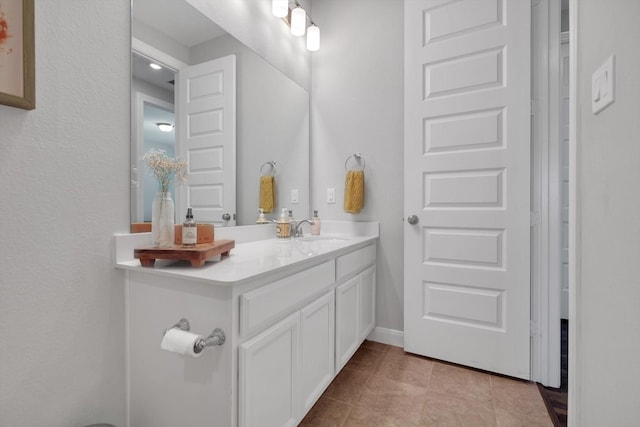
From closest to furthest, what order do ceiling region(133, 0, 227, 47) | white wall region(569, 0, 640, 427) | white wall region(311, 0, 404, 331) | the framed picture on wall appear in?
white wall region(569, 0, 640, 427)
the framed picture on wall
ceiling region(133, 0, 227, 47)
white wall region(311, 0, 404, 331)

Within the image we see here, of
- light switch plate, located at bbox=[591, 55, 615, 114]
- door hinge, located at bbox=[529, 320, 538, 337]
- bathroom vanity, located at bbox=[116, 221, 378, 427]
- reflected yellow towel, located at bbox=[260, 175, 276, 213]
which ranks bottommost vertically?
door hinge, located at bbox=[529, 320, 538, 337]

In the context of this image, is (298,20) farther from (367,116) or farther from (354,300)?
(354,300)

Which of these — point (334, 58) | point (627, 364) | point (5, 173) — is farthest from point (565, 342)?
point (5, 173)

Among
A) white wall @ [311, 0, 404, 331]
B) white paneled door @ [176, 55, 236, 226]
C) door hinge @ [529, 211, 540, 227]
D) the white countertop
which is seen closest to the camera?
the white countertop

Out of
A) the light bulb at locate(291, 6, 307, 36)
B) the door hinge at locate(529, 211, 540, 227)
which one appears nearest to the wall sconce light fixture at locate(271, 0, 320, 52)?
the light bulb at locate(291, 6, 307, 36)

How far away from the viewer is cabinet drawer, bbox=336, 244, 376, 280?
1.63 m

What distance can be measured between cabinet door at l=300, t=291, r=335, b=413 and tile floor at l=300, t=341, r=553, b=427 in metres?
0.19

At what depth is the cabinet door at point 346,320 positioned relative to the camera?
160cm

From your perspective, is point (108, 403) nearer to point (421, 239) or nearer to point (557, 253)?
point (421, 239)

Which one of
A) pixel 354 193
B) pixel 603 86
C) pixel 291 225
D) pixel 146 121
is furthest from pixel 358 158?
pixel 603 86

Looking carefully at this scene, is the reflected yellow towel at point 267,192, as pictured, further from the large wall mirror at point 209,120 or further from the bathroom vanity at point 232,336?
the bathroom vanity at point 232,336

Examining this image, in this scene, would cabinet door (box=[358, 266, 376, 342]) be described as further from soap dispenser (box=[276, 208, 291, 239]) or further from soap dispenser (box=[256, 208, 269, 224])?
soap dispenser (box=[256, 208, 269, 224])

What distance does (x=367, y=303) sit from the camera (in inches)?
81.5

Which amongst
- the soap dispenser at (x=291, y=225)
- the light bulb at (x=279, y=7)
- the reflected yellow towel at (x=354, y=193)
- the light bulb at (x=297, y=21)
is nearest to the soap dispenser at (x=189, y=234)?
the soap dispenser at (x=291, y=225)
